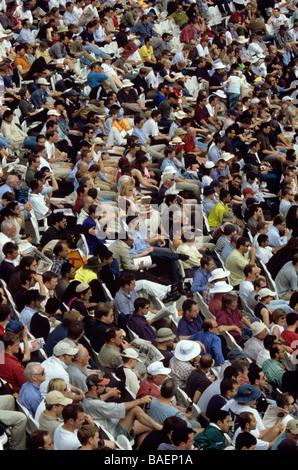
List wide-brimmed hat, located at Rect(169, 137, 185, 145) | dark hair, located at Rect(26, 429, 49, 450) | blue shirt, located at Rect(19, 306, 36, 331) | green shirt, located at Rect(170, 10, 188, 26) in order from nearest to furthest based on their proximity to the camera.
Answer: dark hair, located at Rect(26, 429, 49, 450) → blue shirt, located at Rect(19, 306, 36, 331) → wide-brimmed hat, located at Rect(169, 137, 185, 145) → green shirt, located at Rect(170, 10, 188, 26)

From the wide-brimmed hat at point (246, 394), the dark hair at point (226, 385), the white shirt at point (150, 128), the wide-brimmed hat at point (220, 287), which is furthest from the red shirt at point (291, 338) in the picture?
the white shirt at point (150, 128)

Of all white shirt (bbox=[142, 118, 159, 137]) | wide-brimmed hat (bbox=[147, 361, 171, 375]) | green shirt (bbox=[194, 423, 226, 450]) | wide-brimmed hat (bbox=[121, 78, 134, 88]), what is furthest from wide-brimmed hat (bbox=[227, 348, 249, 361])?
wide-brimmed hat (bbox=[121, 78, 134, 88])

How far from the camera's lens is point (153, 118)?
1608 cm

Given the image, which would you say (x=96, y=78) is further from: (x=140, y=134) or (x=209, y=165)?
(x=209, y=165)

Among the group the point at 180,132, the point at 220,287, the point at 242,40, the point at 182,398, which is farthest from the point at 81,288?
the point at 242,40

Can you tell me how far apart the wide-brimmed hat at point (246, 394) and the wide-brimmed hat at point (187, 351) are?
87 centimetres

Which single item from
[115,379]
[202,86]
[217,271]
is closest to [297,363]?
[217,271]

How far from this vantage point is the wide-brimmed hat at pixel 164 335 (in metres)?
10.1

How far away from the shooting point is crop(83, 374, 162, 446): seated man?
8641mm

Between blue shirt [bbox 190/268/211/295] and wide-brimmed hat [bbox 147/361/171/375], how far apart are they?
2.67 metres

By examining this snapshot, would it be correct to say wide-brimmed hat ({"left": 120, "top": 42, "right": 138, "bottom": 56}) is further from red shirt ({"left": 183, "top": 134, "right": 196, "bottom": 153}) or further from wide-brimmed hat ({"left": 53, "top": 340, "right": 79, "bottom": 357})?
wide-brimmed hat ({"left": 53, "top": 340, "right": 79, "bottom": 357})

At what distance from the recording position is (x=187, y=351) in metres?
9.75
